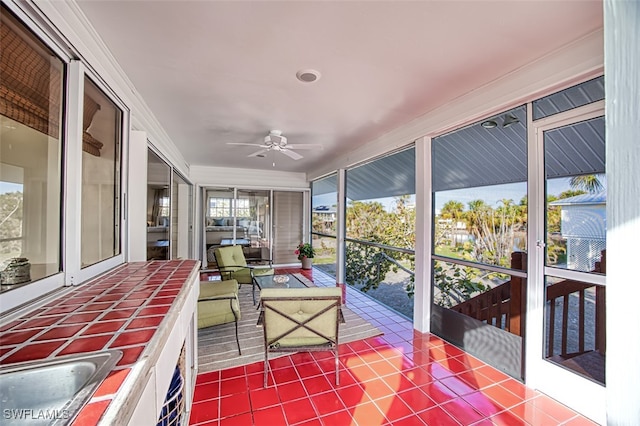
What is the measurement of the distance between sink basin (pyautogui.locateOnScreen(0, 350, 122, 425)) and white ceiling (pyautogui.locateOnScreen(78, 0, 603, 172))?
5.56ft

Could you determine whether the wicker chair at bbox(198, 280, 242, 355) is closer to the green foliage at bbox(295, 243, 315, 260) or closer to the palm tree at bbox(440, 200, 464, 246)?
the palm tree at bbox(440, 200, 464, 246)

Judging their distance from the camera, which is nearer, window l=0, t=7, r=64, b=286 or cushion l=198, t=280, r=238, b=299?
window l=0, t=7, r=64, b=286

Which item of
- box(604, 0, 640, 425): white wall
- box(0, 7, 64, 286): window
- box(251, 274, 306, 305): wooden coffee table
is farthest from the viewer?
box(251, 274, 306, 305): wooden coffee table

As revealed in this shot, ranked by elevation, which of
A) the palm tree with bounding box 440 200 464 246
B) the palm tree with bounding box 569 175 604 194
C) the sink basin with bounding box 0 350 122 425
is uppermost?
the palm tree with bounding box 569 175 604 194

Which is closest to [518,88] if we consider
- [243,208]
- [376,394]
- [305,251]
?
[376,394]

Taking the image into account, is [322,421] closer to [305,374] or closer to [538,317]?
[305,374]

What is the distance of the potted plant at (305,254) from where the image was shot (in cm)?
657

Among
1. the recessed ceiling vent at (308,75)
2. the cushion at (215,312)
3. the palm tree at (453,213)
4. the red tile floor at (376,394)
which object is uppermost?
the recessed ceiling vent at (308,75)

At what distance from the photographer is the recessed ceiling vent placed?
84.1 inches

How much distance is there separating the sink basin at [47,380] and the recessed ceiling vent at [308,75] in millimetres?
2115

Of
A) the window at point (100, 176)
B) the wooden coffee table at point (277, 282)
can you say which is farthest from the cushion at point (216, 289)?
the window at point (100, 176)

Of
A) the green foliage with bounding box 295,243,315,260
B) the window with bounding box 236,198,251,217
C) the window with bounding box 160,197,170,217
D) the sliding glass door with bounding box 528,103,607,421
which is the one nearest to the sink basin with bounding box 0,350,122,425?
the sliding glass door with bounding box 528,103,607,421

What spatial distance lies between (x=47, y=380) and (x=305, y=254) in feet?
19.4

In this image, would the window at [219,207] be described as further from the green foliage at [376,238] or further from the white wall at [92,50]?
the white wall at [92,50]
